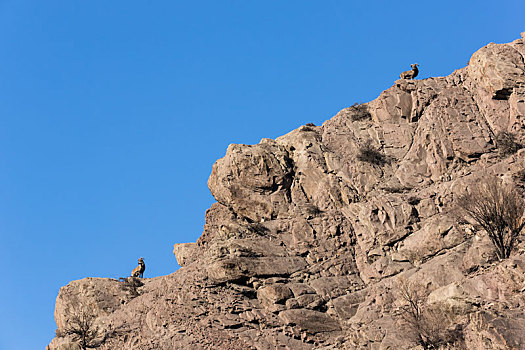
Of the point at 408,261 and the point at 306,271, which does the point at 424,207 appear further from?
the point at 306,271

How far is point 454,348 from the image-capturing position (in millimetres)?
32250

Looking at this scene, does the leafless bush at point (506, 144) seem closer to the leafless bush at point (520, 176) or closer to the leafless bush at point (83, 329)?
the leafless bush at point (520, 176)

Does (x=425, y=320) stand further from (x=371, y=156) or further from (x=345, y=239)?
(x=371, y=156)

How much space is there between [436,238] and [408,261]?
2135 millimetres

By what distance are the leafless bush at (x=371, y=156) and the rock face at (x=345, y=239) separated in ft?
0.32

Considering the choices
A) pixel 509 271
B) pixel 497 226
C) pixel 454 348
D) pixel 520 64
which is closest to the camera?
pixel 454 348

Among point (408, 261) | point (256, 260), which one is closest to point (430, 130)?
point (408, 261)

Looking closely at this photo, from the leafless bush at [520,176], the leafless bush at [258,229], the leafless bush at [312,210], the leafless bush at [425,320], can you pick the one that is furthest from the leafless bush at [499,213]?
the leafless bush at [258,229]

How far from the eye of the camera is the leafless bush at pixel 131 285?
162ft

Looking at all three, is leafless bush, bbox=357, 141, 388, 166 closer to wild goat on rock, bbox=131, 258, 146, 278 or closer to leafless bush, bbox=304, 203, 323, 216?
leafless bush, bbox=304, 203, 323, 216

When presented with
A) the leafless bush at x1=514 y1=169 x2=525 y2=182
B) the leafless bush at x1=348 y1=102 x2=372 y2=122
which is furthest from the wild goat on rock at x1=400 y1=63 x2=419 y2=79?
the leafless bush at x1=514 y1=169 x2=525 y2=182

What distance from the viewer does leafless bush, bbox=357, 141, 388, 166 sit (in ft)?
166

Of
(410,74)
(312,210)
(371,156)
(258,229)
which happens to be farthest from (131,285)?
(410,74)

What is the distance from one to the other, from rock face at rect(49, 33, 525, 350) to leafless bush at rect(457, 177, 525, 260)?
74cm
